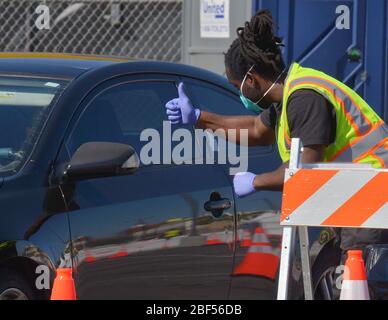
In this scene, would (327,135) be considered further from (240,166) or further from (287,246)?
(240,166)

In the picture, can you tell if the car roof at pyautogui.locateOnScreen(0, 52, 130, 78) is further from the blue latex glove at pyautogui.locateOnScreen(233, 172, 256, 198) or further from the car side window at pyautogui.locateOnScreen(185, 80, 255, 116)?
the blue latex glove at pyautogui.locateOnScreen(233, 172, 256, 198)

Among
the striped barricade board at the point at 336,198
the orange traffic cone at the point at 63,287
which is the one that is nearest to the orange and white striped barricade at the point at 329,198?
the striped barricade board at the point at 336,198

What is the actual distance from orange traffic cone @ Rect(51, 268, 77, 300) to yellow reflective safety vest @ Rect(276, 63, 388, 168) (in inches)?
46.9

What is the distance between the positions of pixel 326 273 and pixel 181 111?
1287 mm

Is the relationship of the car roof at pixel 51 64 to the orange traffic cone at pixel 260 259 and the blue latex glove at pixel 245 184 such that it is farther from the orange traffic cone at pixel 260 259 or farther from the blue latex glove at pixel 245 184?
the orange traffic cone at pixel 260 259

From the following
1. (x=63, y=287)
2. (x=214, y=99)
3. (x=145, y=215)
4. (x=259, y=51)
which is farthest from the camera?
(x=214, y=99)

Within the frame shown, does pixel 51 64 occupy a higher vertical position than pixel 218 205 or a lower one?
higher

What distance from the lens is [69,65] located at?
580 centimetres

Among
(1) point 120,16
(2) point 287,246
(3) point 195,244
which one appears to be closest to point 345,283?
(2) point 287,246

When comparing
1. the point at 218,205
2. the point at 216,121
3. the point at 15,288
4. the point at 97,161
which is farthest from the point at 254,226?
the point at 15,288

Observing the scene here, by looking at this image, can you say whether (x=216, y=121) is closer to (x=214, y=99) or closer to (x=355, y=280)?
(x=214, y=99)

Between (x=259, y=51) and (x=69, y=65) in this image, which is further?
(x=69, y=65)

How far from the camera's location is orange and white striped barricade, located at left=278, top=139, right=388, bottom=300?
4.50 metres

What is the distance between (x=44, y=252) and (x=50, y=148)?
53cm
